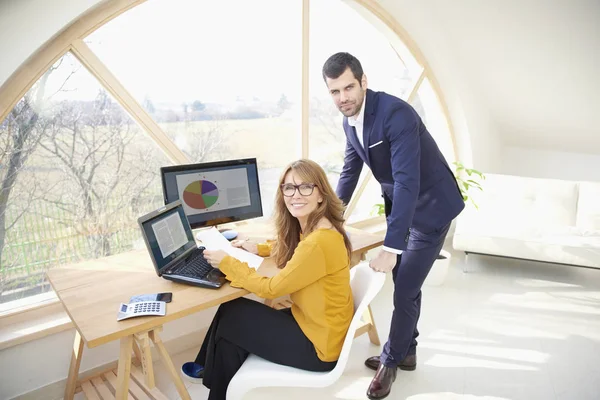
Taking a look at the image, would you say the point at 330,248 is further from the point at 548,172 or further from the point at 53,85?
the point at 548,172

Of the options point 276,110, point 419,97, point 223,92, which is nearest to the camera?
point 223,92

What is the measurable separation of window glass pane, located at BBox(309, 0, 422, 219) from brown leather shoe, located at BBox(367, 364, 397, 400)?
1.65 metres

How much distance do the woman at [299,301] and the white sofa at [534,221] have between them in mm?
2133

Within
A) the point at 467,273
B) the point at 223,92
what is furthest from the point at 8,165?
the point at 467,273

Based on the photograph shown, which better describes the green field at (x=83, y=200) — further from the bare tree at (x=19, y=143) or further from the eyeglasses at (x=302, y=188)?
the eyeglasses at (x=302, y=188)

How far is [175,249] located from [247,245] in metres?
0.35

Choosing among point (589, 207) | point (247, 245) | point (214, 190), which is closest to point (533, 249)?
point (589, 207)

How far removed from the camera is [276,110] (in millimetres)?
3285

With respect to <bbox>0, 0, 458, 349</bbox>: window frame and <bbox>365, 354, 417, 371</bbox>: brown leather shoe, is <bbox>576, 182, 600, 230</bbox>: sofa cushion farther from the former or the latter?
<bbox>0, 0, 458, 349</bbox>: window frame

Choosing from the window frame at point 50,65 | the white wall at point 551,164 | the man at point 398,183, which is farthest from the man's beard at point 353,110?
the white wall at point 551,164

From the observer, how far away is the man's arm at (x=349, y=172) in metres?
2.51

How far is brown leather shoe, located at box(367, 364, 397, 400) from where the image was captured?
231 centimetres

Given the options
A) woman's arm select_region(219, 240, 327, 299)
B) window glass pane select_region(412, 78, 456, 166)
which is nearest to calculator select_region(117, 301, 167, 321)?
woman's arm select_region(219, 240, 327, 299)

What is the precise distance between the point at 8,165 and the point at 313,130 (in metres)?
1.99
